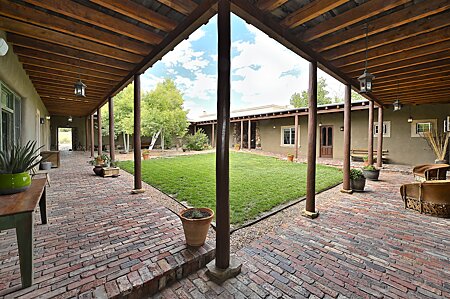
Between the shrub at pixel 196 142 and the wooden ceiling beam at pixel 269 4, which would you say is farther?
the shrub at pixel 196 142

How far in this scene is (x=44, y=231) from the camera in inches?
116

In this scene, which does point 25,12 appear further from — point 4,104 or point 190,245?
point 190,245

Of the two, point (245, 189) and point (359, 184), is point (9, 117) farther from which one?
point (359, 184)

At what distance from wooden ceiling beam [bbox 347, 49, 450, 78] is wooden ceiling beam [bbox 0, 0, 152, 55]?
15.2ft

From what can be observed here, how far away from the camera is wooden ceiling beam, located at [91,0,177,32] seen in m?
2.60

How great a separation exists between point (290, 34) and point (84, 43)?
342cm

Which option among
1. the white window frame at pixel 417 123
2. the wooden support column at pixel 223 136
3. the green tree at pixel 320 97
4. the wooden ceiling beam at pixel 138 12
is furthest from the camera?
the green tree at pixel 320 97

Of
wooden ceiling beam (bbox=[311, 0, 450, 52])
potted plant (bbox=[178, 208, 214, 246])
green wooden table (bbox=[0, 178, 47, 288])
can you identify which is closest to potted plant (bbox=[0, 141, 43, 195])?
green wooden table (bbox=[0, 178, 47, 288])

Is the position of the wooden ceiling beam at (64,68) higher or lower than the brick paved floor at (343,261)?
higher

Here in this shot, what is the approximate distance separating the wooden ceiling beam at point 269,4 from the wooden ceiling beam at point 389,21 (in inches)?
53.5

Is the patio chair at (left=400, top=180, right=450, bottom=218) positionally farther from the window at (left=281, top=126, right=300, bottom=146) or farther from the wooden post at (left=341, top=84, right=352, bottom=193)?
the window at (left=281, top=126, right=300, bottom=146)

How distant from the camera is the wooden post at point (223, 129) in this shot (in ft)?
7.52

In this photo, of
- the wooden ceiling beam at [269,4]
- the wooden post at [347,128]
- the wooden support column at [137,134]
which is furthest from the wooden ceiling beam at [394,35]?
the wooden support column at [137,134]

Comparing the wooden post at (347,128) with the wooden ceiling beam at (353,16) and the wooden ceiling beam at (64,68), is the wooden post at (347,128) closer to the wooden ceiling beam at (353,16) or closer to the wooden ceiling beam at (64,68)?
the wooden ceiling beam at (353,16)
